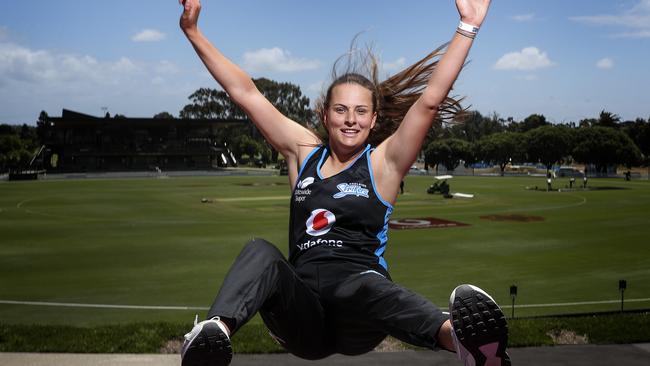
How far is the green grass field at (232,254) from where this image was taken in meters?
16.6

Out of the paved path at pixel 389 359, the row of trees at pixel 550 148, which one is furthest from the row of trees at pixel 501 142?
the paved path at pixel 389 359

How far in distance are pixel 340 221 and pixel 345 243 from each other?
0.49 ft

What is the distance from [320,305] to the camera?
4.13 m

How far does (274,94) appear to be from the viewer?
519 feet

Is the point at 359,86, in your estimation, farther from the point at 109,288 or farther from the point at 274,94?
the point at 274,94

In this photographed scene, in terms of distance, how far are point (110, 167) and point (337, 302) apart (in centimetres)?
12806

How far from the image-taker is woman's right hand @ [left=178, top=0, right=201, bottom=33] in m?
5.15

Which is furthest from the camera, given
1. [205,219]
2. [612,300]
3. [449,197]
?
[449,197]

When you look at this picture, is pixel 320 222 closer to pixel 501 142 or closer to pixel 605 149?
pixel 605 149

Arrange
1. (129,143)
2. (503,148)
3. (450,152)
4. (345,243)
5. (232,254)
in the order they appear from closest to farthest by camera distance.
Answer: (345,243) < (232,254) < (503,148) < (129,143) < (450,152)

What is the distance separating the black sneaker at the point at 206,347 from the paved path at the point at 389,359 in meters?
5.14

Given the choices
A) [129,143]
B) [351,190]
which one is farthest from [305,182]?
[129,143]

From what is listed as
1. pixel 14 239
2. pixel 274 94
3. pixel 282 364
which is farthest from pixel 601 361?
pixel 274 94

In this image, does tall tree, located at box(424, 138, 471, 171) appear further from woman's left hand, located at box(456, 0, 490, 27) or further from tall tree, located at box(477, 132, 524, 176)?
woman's left hand, located at box(456, 0, 490, 27)
